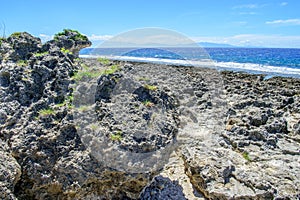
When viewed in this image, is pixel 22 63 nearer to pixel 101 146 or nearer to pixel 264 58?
pixel 101 146

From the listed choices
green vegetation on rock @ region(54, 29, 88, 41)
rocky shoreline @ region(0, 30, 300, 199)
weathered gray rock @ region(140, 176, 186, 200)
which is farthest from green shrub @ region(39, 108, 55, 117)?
green vegetation on rock @ region(54, 29, 88, 41)

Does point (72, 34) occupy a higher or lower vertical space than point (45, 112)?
higher

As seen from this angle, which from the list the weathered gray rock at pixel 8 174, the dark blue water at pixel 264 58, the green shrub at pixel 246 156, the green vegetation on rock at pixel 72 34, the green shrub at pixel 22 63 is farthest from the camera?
the dark blue water at pixel 264 58

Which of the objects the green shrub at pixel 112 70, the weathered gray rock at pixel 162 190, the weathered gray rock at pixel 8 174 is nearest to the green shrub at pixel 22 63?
the green shrub at pixel 112 70

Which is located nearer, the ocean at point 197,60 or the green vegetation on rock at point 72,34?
the green vegetation on rock at point 72,34

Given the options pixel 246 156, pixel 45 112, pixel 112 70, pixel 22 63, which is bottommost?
pixel 246 156

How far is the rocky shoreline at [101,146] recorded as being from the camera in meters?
3.95

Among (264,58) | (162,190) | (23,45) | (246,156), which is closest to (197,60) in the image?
(246,156)

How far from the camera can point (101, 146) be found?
13.4ft

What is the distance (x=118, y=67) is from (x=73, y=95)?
3.63 feet

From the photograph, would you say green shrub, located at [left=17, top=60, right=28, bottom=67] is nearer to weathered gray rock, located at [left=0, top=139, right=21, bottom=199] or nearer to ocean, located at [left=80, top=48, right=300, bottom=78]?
weathered gray rock, located at [left=0, top=139, right=21, bottom=199]

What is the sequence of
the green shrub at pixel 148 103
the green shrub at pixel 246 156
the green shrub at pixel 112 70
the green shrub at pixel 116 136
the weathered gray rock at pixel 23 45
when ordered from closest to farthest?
the green shrub at pixel 116 136
the green shrub at pixel 148 103
the green shrub at pixel 112 70
the weathered gray rock at pixel 23 45
the green shrub at pixel 246 156

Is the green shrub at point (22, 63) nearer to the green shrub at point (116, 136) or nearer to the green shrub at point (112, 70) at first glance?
the green shrub at point (112, 70)

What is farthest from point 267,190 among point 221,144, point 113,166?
point 113,166
